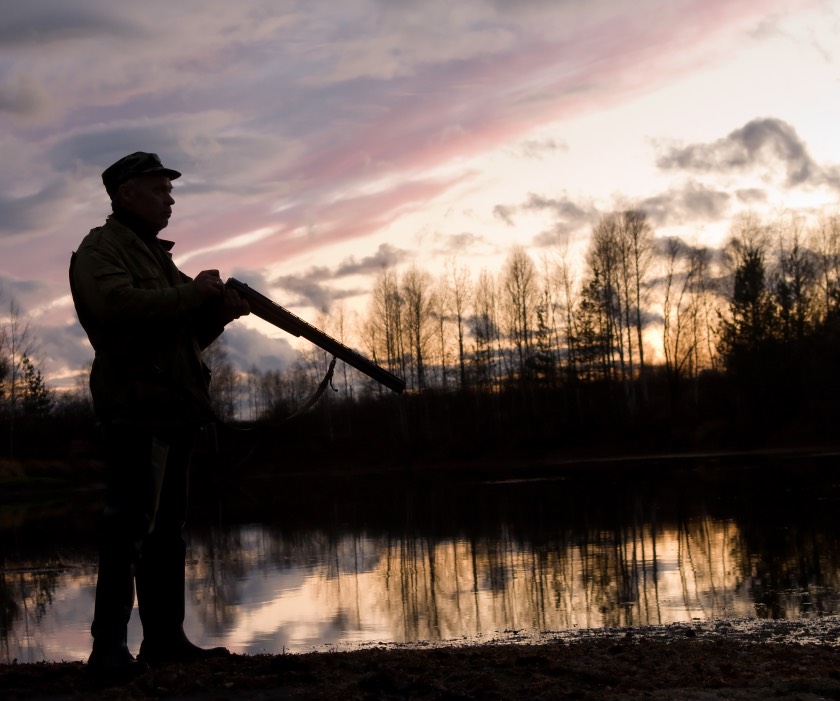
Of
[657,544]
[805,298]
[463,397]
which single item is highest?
[805,298]

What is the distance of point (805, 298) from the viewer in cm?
6322

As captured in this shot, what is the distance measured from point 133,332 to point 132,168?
866 millimetres

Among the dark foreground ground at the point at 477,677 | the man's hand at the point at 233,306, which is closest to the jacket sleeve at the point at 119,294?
the man's hand at the point at 233,306

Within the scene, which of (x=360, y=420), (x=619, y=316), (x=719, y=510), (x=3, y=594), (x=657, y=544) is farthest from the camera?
(x=360, y=420)

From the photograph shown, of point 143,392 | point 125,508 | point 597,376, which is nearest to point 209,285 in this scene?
point 143,392

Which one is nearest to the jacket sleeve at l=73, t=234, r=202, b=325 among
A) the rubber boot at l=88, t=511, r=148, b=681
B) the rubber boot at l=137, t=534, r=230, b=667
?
the rubber boot at l=88, t=511, r=148, b=681

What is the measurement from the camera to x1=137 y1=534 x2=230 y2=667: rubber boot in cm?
491

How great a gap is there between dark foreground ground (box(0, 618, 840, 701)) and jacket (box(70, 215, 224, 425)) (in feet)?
3.98

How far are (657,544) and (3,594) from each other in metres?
8.11

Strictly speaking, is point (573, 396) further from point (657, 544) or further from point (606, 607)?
point (606, 607)

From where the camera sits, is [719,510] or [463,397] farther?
[463,397]

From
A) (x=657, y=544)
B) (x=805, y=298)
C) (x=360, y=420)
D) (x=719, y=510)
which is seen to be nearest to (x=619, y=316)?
(x=805, y=298)

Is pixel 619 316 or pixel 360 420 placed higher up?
pixel 619 316

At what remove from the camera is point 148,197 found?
4.91 metres
